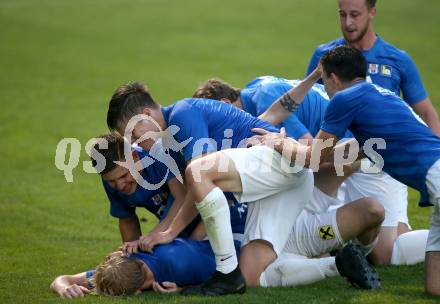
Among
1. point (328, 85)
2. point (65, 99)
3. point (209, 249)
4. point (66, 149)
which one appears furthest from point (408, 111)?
point (65, 99)

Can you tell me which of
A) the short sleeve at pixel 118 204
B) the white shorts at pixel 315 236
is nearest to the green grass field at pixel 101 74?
the white shorts at pixel 315 236

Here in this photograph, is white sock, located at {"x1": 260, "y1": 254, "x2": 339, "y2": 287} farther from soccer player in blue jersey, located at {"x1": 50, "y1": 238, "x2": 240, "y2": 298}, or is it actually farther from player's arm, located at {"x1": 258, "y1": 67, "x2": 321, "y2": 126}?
player's arm, located at {"x1": 258, "y1": 67, "x2": 321, "y2": 126}

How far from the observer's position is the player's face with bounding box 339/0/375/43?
899 centimetres

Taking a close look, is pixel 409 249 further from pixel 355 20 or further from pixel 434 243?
pixel 355 20

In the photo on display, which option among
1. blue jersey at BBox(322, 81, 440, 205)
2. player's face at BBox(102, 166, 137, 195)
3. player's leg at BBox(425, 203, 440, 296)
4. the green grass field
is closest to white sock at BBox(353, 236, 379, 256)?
the green grass field

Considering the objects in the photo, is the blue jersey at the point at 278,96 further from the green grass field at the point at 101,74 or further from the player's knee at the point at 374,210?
the player's knee at the point at 374,210

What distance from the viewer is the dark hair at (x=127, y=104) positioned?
7539mm

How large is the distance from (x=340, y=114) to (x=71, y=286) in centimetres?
263

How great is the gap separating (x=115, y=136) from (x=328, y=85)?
1926 mm

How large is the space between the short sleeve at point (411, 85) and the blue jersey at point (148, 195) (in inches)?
107

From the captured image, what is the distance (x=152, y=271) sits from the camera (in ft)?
23.3

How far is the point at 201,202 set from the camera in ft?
22.2

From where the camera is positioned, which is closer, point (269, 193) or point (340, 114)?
point (340, 114)

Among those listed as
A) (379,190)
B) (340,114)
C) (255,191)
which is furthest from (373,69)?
(255,191)
